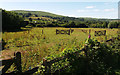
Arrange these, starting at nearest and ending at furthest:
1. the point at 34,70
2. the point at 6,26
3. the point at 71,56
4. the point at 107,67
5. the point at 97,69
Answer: the point at 34,70
the point at 71,56
the point at 97,69
the point at 107,67
the point at 6,26

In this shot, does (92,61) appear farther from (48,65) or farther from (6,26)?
(6,26)

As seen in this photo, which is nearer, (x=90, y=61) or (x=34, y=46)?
(x=90, y=61)

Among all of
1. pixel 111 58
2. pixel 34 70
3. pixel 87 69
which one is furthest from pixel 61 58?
pixel 111 58

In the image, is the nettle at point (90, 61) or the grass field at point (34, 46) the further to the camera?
the grass field at point (34, 46)

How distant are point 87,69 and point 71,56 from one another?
3.94 ft

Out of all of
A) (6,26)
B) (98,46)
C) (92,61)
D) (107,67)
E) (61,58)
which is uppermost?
(6,26)

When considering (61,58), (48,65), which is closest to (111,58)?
(61,58)

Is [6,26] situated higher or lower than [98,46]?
higher

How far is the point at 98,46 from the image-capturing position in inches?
244

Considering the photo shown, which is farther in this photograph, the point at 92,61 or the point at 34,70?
the point at 92,61

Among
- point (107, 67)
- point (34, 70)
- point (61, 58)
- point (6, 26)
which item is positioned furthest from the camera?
point (6, 26)

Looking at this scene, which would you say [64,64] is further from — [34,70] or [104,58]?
[104,58]

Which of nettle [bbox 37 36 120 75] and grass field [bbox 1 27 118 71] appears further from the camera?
grass field [bbox 1 27 118 71]

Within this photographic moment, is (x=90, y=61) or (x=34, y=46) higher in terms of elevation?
(x=34, y=46)
